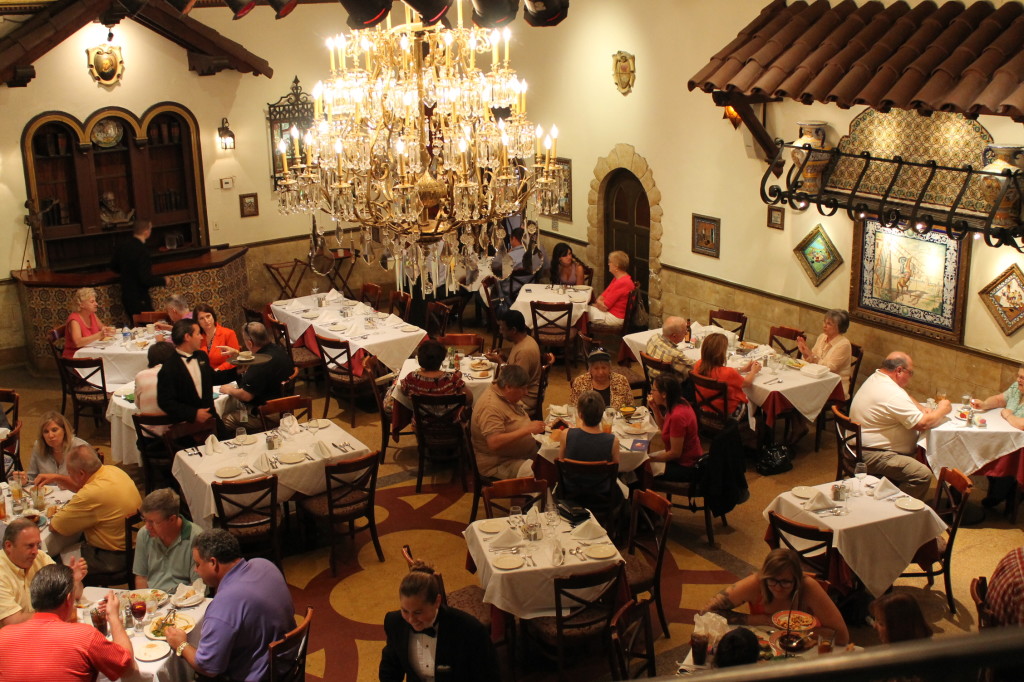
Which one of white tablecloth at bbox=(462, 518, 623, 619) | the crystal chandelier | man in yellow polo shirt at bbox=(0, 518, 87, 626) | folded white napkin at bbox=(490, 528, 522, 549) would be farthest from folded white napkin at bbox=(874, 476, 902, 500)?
man in yellow polo shirt at bbox=(0, 518, 87, 626)

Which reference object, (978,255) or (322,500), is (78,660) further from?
(978,255)

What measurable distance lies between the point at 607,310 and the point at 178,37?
5.98m

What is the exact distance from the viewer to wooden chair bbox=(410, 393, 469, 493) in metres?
7.87

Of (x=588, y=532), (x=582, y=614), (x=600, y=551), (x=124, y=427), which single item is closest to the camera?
(x=582, y=614)

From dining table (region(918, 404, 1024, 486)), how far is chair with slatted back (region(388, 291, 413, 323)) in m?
5.50

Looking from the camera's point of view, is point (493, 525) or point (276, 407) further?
point (276, 407)

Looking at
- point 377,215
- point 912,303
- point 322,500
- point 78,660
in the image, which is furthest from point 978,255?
point 78,660

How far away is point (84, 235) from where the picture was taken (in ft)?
39.7

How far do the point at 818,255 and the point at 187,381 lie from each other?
5798mm

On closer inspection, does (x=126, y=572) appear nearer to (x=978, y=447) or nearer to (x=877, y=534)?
(x=877, y=534)

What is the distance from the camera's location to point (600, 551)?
18.7 ft

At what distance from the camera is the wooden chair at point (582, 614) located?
5367mm

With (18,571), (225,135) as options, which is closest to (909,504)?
(18,571)

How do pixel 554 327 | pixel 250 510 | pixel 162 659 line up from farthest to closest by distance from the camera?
pixel 554 327 < pixel 250 510 < pixel 162 659
